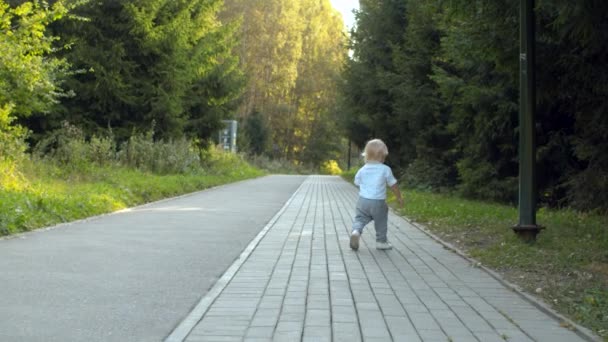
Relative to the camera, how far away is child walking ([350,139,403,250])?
9445 millimetres

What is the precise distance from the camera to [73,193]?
14289 millimetres

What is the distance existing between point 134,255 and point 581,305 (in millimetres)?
5314

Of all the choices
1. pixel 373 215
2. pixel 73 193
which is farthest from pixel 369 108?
pixel 373 215

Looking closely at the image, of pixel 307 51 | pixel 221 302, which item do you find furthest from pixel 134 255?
pixel 307 51

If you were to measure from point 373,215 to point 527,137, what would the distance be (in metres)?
2.41

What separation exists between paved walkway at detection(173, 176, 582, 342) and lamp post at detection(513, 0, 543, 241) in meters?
1.17

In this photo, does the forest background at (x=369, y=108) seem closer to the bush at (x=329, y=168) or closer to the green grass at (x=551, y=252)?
the green grass at (x=551, y=252)

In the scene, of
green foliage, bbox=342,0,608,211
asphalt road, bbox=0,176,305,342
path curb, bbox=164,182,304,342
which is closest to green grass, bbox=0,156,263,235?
asphalt road, bbox=0,176,305,342

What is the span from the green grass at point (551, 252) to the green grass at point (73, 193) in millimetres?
6681

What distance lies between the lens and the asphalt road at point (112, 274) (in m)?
5.11

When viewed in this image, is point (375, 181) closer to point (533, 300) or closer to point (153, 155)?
point (533, 300)

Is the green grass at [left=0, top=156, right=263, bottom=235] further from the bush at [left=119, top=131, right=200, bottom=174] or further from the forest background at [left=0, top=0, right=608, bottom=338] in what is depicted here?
the bush at [left=119, top=131, right=200, bottom=174]

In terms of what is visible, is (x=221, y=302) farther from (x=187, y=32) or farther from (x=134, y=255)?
(x=187, y=32)

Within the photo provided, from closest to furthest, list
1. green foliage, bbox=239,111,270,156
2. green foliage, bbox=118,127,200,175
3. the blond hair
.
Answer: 1. the blond hair
2. green foliage, bbox=118,127,200,175
3. green foliage, bbox=239,111,270,156
